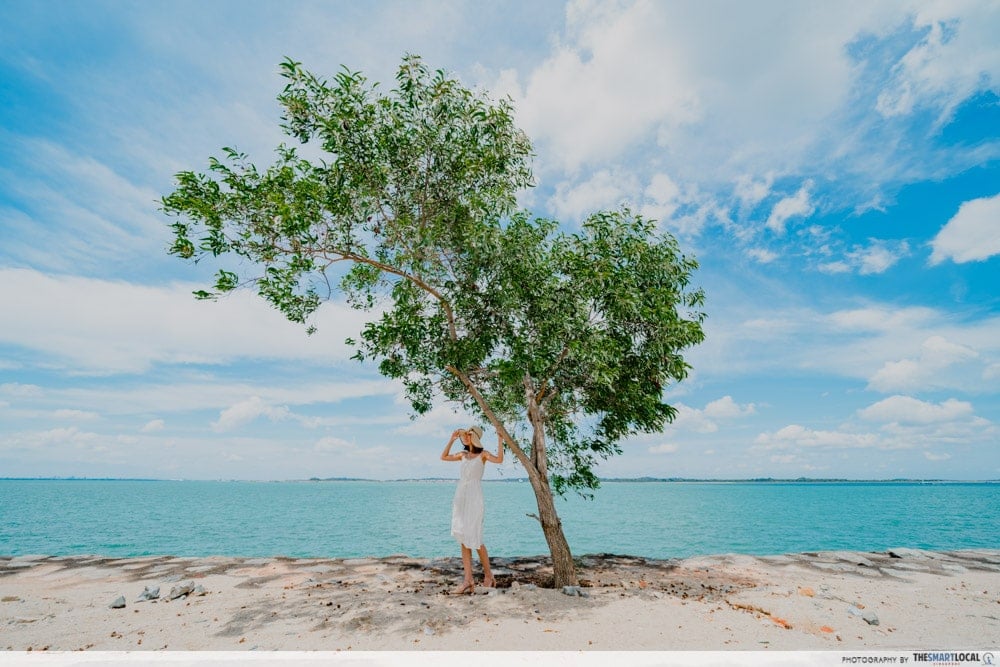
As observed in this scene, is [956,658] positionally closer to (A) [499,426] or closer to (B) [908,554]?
(A) [499,426]

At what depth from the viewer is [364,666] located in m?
5.57

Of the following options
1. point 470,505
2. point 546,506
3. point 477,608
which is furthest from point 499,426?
point 477,608

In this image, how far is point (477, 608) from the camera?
8.91 metres

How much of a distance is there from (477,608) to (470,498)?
2.06m

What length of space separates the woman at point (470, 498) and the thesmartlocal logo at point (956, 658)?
264 inches

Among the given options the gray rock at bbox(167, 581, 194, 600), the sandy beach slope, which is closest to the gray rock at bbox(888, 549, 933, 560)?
the sandy beach slope

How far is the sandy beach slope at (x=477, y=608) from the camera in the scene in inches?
297

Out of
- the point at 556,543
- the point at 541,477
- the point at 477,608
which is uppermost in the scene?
the point at 541,477

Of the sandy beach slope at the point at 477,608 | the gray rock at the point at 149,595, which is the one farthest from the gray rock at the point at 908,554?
the gray rock at the point at 149,595

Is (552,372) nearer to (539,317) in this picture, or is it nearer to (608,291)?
(539,317)

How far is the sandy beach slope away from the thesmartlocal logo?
53.4 inches

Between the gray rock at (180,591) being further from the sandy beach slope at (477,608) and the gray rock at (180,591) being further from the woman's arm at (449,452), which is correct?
the woman's arm at (449,452)

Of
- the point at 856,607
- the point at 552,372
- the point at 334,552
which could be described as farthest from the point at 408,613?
the point at 334,552

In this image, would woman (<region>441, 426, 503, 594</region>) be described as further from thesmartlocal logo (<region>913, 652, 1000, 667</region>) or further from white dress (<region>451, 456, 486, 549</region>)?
thesmartlocal logo (<region>913, 652, 1000, 667</region>)
